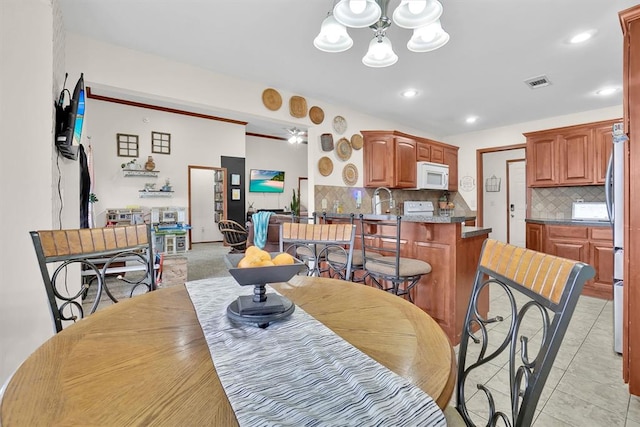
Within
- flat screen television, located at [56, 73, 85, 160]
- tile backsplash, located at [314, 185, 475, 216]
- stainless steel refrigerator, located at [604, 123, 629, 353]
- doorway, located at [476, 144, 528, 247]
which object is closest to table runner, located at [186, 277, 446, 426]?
flat screen television, located at [56, 73, 85, 160]

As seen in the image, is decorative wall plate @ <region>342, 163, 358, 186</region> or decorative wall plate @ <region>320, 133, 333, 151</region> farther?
decorative wall plate @ <region>342, 163, 358, 186</region>

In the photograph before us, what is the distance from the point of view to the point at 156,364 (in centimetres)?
60

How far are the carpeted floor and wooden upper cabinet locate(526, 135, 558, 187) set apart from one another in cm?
430

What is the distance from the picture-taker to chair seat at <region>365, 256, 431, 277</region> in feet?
6.71

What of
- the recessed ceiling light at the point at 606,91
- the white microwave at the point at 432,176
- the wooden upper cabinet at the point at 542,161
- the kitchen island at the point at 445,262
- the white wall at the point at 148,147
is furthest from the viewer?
the white wall at the point at 148,147

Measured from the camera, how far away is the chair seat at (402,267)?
204 centimetres

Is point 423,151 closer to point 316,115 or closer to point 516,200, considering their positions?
point 316,115

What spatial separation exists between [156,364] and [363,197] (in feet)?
13.4

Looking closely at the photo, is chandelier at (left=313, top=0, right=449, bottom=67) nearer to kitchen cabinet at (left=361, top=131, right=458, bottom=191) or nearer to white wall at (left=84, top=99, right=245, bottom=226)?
kitchen cabinet at (left=361, top=131, right=458, bottom=191)

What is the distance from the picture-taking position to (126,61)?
2.63m

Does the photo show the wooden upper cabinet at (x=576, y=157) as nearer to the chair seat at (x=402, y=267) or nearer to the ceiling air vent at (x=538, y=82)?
the ceiling air vent at (x=538, y=82)

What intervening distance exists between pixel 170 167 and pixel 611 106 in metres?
7.69

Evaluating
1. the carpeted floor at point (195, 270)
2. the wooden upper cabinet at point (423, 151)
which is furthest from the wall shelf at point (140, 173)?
the wooden upper cabinet at point (423, 151)

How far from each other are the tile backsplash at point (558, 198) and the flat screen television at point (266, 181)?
6066 millimetres
